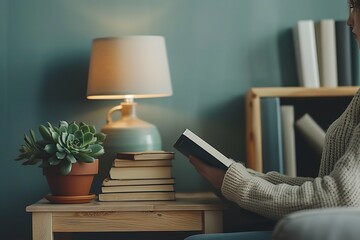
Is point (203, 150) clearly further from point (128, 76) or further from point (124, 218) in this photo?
point (128, 76)

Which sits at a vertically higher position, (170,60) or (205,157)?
(170,60)

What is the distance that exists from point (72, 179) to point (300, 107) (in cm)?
102

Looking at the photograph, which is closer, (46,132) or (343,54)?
(46,132)

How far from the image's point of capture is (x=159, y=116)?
2.66 m

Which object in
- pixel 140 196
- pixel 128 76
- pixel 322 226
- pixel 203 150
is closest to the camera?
pixel 322 226

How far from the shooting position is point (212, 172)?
1.95m

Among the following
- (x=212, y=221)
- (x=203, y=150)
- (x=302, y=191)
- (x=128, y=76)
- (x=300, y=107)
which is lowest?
(x=212, y=221)

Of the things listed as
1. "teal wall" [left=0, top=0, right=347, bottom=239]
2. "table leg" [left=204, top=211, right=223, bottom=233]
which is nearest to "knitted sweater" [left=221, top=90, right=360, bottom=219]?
"table leg" [left=204, top=211, right=223, bottom=233]

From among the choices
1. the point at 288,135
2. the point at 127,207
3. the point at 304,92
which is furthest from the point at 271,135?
the point at 127,207

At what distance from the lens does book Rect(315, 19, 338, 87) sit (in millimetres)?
2535

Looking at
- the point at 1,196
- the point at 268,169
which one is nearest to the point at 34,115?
the point at 1,196

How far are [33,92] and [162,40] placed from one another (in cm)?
57

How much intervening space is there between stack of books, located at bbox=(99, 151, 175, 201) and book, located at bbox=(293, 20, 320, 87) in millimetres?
704

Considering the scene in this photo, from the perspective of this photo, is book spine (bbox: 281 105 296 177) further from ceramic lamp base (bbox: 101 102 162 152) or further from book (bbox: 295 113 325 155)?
ceramic lamp base (bbox: 101 102 162 152)
